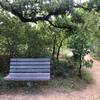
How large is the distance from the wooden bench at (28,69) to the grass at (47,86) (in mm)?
212

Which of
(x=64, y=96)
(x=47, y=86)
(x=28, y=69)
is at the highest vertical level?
(x=28, y=69)

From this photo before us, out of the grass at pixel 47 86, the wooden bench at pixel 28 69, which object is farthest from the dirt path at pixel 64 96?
the wooden bench at pixel 28 69

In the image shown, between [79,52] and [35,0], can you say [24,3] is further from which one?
[79,52]

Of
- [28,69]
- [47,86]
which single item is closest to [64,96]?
[47,86]

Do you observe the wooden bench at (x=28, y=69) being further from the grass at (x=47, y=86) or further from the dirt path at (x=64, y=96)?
the dirt path at (x=64, y=96)

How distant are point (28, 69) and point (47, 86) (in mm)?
714

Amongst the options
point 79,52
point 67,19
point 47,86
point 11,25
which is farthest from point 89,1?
point 47,86

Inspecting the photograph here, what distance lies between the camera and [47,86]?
631cm

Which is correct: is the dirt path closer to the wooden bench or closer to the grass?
the grass

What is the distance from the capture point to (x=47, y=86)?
20.7 feet

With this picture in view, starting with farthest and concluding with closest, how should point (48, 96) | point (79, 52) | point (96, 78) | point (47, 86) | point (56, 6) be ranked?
point (96, 78)
point (79, 52)
point (56, 6)
point (47, 86)
point (48, 96)

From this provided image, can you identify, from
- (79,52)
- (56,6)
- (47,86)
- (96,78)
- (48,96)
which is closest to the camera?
(48,96)

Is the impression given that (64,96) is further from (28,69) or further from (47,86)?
(28,69)

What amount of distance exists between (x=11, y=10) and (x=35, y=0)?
0.82m
